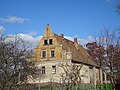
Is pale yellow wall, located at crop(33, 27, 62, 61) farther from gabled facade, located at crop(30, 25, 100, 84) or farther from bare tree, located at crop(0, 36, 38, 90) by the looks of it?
bare tree, located at crop(0, 36, 38, 90)

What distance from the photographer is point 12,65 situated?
15039mm

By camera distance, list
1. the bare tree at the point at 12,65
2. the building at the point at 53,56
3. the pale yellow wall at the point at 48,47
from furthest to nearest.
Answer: the pale yellow wall at the point at 48,47
the building at the point at 53,56
the bare tree at the point at 12,65

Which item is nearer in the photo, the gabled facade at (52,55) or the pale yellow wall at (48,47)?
the gabled facade at (52,55)

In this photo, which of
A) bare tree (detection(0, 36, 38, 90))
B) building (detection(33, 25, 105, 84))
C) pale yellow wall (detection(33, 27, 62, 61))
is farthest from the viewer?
pale yellow wall (detection(33, 27, 62, 61))

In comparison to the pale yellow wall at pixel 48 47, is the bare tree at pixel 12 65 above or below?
below

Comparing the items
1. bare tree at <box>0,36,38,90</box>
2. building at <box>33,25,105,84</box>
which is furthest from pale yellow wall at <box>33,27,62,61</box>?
bare tree at <box>0,36,38,90</box>

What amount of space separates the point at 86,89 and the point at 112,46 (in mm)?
10163

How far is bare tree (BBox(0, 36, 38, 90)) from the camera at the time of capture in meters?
14.7

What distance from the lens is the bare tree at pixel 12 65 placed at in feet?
48.3

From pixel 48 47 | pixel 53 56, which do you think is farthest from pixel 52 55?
pixel 48 47

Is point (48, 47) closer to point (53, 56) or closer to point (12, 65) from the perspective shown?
point (53, 56)

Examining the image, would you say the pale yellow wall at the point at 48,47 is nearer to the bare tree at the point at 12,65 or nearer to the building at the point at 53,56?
the building at the point at 53,56

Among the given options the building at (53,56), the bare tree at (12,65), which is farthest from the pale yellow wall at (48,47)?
the bare tree at (12,65)

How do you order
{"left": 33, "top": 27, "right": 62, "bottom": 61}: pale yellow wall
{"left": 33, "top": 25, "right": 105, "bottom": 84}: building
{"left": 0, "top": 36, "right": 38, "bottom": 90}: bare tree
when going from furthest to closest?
1. {"left": 33, "top": 27, "right": 62, "bottom": 61}: pale yellow wall
2. {"left": 33, "top": 25, "right": 105, "bottom": 84}: building
3. {"left": 0, "top": 36, "right": 38, "bottom": 90}: bare tree
